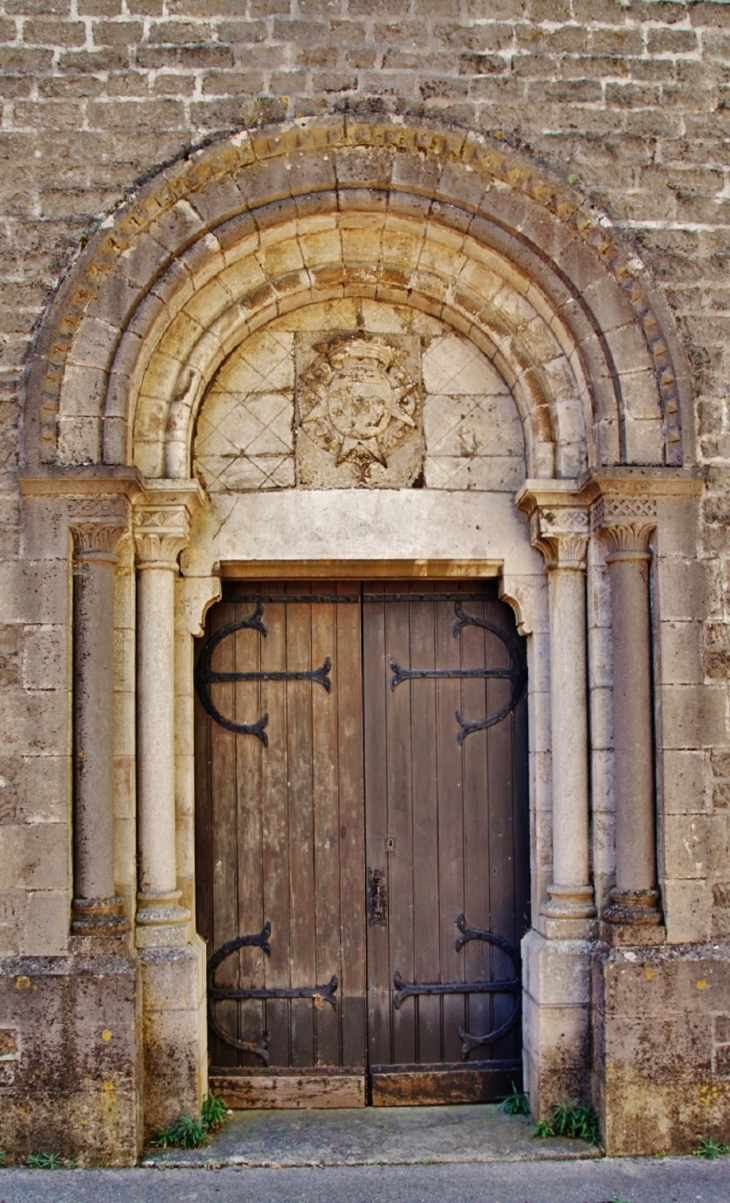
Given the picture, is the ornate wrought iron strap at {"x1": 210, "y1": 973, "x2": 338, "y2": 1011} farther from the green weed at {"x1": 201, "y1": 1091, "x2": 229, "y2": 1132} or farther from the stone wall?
the stone wall

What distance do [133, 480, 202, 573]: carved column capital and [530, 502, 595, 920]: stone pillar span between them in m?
1.53

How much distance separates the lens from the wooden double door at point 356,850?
501 centimetres

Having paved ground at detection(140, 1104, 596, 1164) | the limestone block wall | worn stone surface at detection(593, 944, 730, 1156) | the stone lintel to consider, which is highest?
the limestone block wall

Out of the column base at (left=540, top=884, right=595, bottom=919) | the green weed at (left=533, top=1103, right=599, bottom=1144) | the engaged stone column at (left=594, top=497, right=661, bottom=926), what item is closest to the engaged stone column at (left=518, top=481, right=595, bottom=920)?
the column base at (left=540, top=884, right=595, bottom=919)

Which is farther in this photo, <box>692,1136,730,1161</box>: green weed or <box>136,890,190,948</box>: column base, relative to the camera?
<box>136,890,190,948</box>: column base

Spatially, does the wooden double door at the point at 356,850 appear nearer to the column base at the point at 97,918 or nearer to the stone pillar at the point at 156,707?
the stone pillar at the point at 156,707

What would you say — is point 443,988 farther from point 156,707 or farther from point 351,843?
point 156,707

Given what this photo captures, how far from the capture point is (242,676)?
5090 millimetres

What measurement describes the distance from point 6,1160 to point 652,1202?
242cm

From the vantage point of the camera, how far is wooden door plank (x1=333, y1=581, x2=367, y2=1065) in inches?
198

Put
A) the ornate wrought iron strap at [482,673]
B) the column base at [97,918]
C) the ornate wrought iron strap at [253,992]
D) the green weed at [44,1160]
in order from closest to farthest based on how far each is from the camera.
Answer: the green weed at [44,1160] < the column base at [97,918] < the ornate wrought iron strap at [253,992] < the ornate wrought iron strap at [482,673]

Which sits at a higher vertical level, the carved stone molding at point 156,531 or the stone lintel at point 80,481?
the stone lintel at point 80,481

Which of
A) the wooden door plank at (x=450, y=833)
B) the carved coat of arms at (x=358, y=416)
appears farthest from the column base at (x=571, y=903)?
the carved coat of arms at (x=358, y=416)

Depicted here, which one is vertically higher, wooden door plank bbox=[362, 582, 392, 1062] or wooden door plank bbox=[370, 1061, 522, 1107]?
wooden door plank bbox=[362, 582, 392, 1062]
